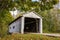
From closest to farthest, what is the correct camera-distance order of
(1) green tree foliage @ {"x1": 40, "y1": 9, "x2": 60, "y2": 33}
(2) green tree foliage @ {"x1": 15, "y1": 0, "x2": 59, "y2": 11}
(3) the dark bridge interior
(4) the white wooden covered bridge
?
1. (2) green tree foliage @ {"x1": 15, "y1": 0, "x2": 59, "y2": 11}
2. (4) the white wooden covered bridge
3. (3) the dark bridge interior
4. (1) green tree foliage @ {"x1": 40, "y1": 9, "x2": 60, "y2": 33}

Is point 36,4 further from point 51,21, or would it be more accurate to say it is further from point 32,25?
point 51,21

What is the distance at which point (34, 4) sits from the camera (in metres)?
14.5

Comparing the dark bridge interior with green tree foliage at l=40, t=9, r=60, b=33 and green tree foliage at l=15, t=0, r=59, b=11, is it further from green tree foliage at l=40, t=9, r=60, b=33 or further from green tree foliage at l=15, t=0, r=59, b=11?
green tree foliage at l=15, t=0, r=59, b=11

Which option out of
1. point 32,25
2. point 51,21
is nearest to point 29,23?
point 32,25

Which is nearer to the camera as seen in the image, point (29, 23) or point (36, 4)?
point (36, 4)

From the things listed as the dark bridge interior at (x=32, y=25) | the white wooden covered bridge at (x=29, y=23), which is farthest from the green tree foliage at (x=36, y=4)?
the dark bridge interior at (x=32, y=25)

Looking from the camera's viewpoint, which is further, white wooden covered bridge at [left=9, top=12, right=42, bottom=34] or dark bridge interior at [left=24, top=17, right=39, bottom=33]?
dark bridge interior at [left=24, top=17, right=39, bottom=33]

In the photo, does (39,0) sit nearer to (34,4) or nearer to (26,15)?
(34,4)

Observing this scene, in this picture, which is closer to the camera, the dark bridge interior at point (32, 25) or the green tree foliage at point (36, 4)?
the green tree foliage at point (36, 4)

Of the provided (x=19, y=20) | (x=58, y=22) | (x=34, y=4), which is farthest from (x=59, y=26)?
(x=34, y=4)

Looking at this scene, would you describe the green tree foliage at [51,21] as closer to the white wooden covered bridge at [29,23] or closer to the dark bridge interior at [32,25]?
the dark bridge interior at [32,25]

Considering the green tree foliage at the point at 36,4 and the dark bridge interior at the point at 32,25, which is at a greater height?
the green tree foliage at the point at 36,4

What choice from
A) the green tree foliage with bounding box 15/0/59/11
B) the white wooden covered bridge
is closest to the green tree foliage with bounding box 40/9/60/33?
the white wooden covered bridge

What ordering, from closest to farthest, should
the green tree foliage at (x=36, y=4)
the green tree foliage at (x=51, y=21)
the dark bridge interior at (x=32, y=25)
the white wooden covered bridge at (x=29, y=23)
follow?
1. the green tree foliage at (x=36, y=4)
2. the white wooden covered bridge at (x=29, y=23)
3. the dark bridge interior at (x=32, y=25)
4. the green tree foliage at (x=51, y=21)
